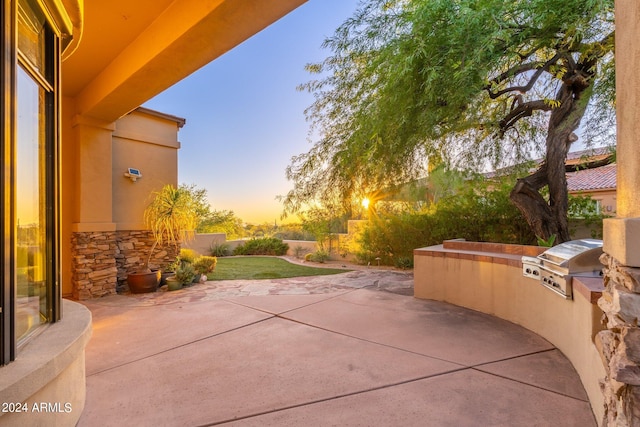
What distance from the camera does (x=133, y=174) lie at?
21.3ft

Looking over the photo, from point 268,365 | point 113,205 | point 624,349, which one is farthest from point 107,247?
point 624,349

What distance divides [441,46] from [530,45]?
1356 mm

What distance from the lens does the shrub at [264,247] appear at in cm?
1356

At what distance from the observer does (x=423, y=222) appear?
8.81m

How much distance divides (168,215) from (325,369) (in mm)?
4912

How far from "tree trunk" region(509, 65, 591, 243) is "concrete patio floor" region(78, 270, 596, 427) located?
2450 millimetres

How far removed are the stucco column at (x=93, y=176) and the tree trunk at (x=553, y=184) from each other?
7496 mm

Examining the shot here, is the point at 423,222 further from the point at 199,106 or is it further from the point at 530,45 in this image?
the point at 199,106

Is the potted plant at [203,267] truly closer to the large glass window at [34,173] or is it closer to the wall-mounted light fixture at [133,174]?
the wall-mounted light fixture at [133,174]

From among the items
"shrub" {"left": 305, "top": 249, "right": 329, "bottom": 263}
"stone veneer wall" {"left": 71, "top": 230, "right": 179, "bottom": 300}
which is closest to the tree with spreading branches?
"stone veneer wall" {"left": 71, "top": 230, "right": 179, "bottom": 300}

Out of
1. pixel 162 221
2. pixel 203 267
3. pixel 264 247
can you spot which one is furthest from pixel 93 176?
pixel 264 247

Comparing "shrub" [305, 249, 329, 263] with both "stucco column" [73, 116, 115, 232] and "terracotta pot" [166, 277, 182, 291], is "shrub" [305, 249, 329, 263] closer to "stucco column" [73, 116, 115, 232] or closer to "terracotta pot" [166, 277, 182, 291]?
"terracotta pot" [166, 277, 182, 291]

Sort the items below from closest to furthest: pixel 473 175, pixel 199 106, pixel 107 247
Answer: pixel 107 247 < pixel 473 175 < pixel 199 106

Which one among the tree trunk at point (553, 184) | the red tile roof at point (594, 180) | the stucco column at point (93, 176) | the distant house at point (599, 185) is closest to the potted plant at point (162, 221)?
the stucco column at point (93, 176)
